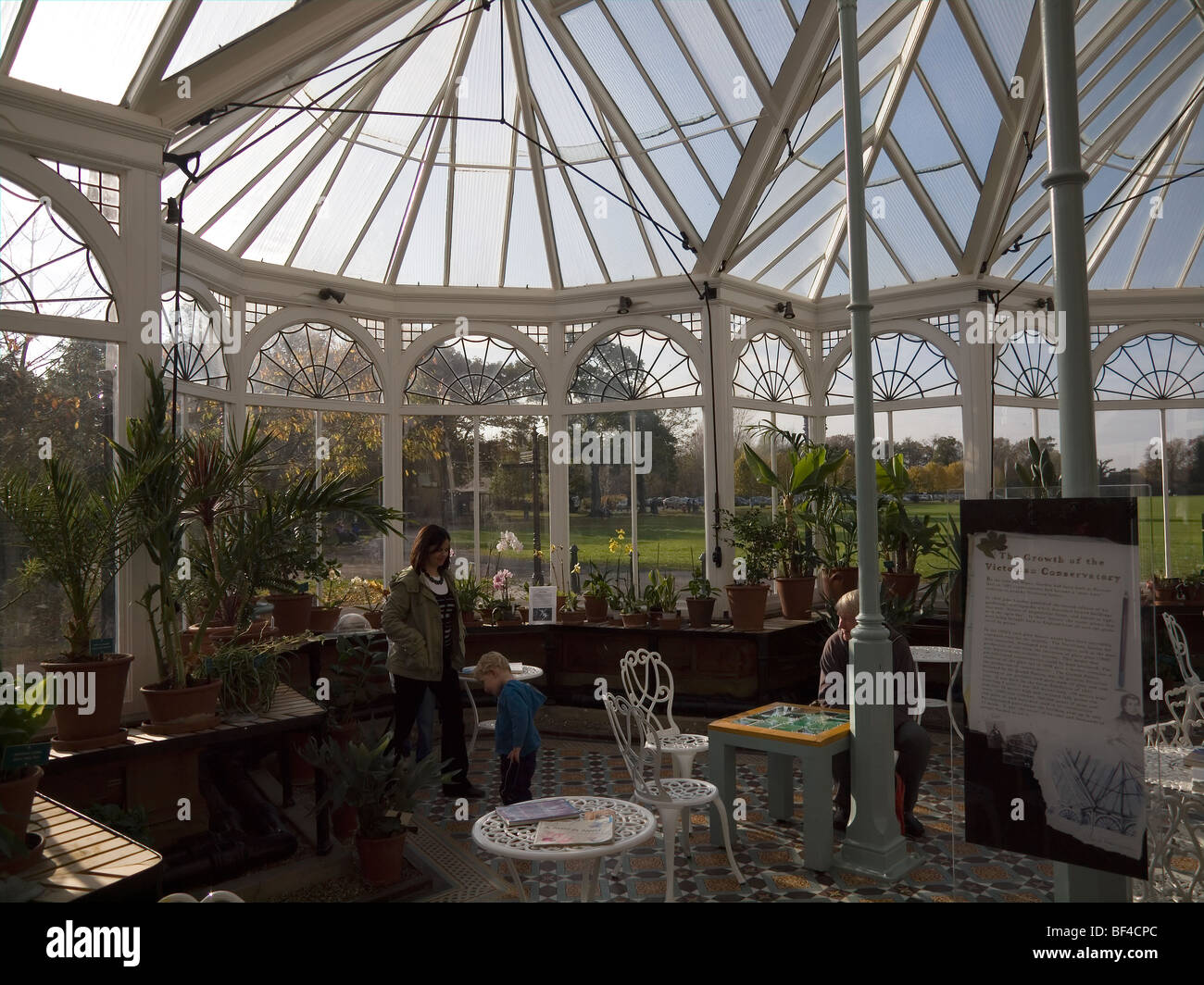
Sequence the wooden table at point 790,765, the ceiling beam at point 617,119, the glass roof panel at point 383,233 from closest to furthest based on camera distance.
A: the wooden table at point 790,765 < the ceiling beam at point 617,119 < the glass roof panel at point 383,233

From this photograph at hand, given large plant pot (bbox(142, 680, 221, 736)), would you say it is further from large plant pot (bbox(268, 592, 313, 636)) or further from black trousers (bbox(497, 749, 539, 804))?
large plant pot (bbox(268, 592, 313, 636))

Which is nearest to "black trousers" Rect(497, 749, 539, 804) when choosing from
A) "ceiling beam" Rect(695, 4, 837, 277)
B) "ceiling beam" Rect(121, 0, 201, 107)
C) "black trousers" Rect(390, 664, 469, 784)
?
"black trousers" Rect(390, 664, 469, 784)

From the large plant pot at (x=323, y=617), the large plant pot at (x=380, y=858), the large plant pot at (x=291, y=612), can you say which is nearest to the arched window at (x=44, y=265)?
the large plant pot at (x=291, y=612)

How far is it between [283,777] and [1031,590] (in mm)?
4770

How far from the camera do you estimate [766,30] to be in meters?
7.26

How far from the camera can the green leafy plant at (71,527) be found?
4172 mm

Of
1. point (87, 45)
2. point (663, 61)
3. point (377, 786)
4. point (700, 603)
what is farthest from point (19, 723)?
point (663, 61)

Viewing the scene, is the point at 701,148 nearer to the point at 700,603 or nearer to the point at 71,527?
the point at 700,603

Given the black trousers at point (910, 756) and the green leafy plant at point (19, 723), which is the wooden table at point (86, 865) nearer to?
the green leafy plant at point (19, 723)

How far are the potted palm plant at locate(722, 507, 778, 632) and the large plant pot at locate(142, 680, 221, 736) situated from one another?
15.2ft

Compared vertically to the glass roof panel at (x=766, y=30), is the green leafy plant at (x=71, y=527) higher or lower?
lower

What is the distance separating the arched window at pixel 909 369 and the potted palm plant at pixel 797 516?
1.47 meters

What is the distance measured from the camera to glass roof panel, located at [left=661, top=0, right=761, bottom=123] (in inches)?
289

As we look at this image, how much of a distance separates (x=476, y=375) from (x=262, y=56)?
4.12 m
